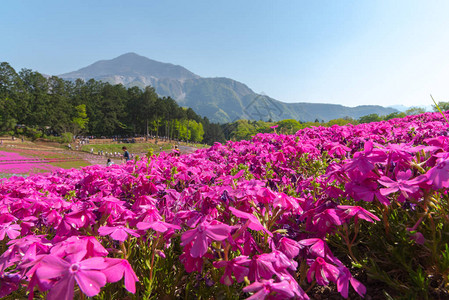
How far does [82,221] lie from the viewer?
4.26 ft

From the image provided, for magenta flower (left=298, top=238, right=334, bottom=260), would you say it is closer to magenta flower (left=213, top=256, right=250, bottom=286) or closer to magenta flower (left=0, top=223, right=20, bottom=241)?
magenta flower (left=213, top=256, right=250, bottom=286)

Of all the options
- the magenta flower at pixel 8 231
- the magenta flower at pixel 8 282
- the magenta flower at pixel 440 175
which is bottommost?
the magenta flower at pixel 8 282

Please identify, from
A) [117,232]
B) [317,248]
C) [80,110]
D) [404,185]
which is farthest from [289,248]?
[80,110]

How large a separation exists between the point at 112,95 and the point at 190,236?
73.8 metres

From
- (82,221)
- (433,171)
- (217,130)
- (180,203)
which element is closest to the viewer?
(433,171)

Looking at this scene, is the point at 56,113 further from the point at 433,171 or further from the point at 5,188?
the point at 433,171

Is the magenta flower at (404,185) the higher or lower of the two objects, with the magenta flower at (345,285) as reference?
higher

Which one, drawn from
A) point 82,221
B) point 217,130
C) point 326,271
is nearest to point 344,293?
point 326,271

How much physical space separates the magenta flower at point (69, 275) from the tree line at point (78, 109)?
58191mm

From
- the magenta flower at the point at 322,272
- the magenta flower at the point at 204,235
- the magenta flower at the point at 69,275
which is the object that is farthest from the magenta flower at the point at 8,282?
the magenta flower at the point at 322,272

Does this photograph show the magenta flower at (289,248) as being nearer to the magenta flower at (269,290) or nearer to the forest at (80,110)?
the magenta flower at (269,290)

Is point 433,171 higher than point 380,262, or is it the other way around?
point 433,171

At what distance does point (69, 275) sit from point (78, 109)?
66.0 meters

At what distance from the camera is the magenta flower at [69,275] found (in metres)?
0.68
